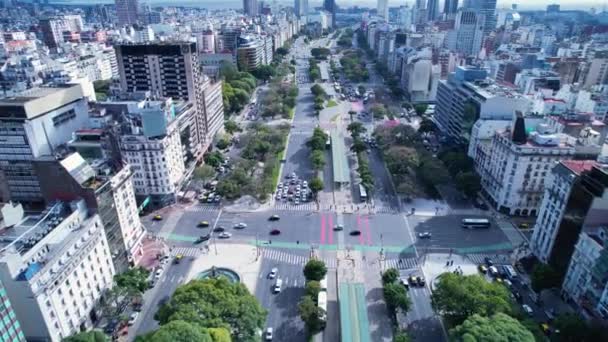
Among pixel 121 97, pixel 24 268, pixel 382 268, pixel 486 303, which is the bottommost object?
pixel 382 268

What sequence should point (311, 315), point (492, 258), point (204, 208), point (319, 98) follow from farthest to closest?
1. point (319, 98)
2. point (204, 208)
3. point (492, 258)
4. point (311, 315)

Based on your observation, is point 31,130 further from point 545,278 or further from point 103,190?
point 545,278

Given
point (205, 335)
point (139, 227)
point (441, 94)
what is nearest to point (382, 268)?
point (205, 335)

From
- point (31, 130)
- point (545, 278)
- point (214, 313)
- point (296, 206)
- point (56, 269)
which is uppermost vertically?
point (31, 130)

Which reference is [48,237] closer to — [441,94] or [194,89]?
[194,89]

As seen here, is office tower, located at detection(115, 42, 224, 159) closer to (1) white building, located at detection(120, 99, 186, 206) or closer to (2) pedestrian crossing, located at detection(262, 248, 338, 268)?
(1) white building, located at detection(120, 99, 186, 206)

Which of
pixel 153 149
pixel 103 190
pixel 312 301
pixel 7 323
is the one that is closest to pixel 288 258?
pixel 312 301
